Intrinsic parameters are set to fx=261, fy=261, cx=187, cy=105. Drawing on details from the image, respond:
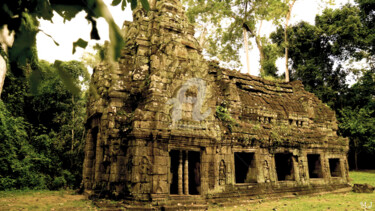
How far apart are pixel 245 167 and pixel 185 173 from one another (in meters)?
3.75

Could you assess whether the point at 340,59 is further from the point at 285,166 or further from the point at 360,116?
the point at 285,166

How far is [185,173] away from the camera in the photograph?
8836mm

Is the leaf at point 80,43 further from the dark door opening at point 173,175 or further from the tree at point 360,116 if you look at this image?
the tree at point 360,116

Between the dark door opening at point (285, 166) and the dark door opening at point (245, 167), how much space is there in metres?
2.20

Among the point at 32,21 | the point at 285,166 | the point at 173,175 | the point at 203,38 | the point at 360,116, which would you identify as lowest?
the point at 173,175

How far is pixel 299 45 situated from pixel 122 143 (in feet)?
75.3

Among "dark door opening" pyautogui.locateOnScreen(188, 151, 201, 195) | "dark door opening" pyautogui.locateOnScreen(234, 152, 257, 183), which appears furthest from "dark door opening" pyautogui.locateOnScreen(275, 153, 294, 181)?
"dark door opening" pyautogui.locateOnScreen(188, 151, 201, 195)

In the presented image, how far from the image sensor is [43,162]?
15.2m

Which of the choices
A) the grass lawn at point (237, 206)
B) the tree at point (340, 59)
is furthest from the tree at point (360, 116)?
the grass lawn at point (237, 206)

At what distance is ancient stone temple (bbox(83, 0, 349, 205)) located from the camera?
838 centimetres

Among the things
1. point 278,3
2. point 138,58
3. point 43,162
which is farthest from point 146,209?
point 278,3

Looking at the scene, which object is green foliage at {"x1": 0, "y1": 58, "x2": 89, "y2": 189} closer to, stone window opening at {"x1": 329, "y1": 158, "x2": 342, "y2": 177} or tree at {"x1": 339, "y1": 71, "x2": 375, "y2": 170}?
stone window opening at {"x1": 329, "y1": 158, "x2": 342, "y2": 177}

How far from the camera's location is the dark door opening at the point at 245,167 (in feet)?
35.5

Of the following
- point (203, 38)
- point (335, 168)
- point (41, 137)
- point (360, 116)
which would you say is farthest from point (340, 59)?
point (41, 137)
